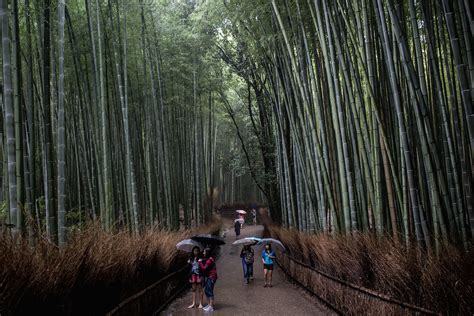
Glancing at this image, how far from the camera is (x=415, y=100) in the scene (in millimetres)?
2873

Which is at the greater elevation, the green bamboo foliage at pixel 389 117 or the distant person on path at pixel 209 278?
the green bamboo foliage at pixel 389 117

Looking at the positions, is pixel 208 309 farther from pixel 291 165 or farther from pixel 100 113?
pixel 291 165

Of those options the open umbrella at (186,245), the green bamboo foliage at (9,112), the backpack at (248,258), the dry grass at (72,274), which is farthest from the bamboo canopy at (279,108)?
the backpack at (248,258)

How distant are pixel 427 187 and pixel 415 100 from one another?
873 millimetres

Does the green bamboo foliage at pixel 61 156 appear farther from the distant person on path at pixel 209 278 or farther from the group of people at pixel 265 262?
the group of people at pixel 265 262

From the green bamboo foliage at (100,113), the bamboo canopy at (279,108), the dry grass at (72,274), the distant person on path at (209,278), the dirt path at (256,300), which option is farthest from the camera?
the distant person on path at (209,278)

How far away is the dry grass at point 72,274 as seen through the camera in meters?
1.83

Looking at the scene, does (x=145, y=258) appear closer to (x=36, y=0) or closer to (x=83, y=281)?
(x=83, y=281)

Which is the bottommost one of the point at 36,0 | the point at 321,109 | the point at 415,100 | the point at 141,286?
the point at 141,286

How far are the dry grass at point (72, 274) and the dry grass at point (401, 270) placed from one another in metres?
1.96

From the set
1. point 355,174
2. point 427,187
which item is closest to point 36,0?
point 355,174

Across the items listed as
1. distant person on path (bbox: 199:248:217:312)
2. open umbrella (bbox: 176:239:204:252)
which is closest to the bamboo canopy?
open umbrella (bbox: 176:239:204:252)

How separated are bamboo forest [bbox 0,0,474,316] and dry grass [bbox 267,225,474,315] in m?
0.01

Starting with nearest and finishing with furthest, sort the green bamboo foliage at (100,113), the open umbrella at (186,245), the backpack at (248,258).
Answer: the green bamboo foliage at (100,113)
the open umbrella at (186,245)
the backpack at (248,258)
